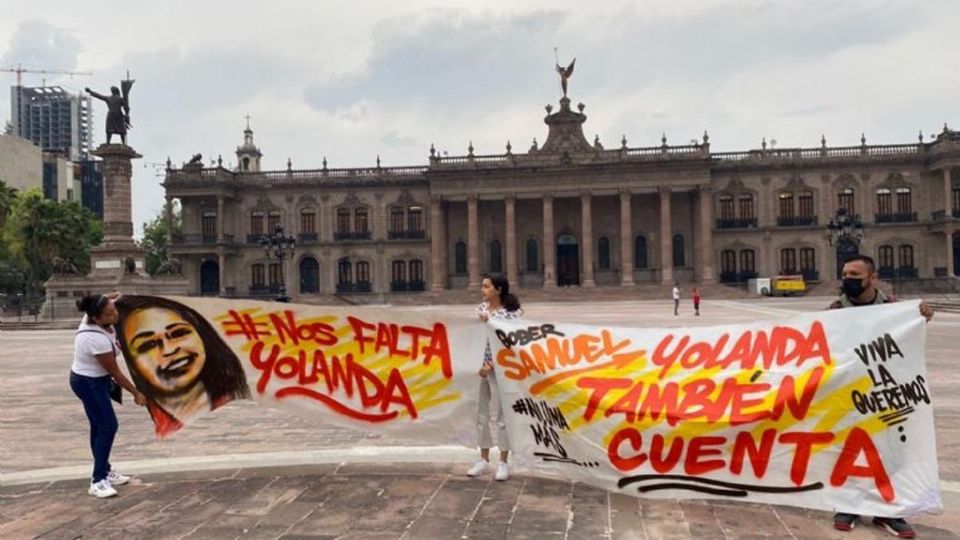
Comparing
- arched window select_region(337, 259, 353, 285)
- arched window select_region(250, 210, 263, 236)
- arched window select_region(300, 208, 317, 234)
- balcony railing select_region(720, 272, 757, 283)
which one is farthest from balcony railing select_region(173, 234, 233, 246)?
balcony railing select_region(720, 272, 757, 283)

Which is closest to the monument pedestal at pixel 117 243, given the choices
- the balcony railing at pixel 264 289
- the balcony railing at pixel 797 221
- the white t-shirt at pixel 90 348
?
the balcony railing at pixel 264 289

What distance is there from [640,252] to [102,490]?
51.3 metres

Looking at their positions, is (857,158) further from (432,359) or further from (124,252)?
(432,359)

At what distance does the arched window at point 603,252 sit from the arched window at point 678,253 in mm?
5092

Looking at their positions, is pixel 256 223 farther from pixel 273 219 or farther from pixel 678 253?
pixel 678 253

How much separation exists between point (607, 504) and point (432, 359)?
5.72ft

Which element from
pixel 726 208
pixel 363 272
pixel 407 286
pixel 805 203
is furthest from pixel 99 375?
pixel 805 203

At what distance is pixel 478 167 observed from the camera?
53250 mm

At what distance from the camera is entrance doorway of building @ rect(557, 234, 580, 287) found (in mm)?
55156

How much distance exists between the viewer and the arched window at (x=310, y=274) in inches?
2248

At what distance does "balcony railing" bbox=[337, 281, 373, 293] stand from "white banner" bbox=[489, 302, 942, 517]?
→ 52429 mm

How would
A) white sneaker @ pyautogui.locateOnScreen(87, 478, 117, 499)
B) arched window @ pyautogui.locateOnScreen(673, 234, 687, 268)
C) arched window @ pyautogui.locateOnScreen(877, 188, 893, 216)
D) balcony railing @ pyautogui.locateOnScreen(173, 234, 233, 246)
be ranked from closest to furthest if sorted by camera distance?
white sneaker @ pyautogui.locateOnScreen(87, 478, 117, 499)
arched window @ pyautogui.locateOnScreen(877, 188, 893, 216)
arched window @ pyautogui.locateOnScreen(673, 234, 687, 268)
balcony railing @ pyautogui.locateOnScreen(173, 234, 233, 246)

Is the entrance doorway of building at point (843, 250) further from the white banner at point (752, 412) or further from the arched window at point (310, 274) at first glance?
the white banner at point (752, 412)

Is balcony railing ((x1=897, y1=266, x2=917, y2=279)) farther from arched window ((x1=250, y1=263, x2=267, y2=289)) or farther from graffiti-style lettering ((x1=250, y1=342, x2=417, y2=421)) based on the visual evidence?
graffiti-style lettering ((x1=250, y1=342, x2=417, y2=421))
